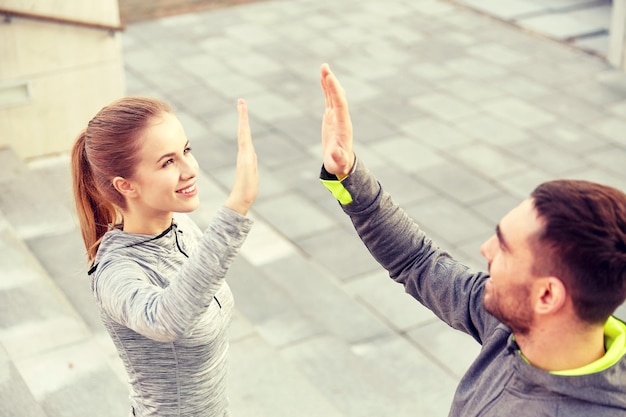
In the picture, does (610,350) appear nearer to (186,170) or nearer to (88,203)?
(186,170)

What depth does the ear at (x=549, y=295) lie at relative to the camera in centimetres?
197

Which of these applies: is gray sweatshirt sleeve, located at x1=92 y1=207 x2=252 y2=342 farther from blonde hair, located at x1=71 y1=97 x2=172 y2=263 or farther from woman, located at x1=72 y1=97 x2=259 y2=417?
blonde hair, located at x1=71 y1=97 x2=172 y2=263

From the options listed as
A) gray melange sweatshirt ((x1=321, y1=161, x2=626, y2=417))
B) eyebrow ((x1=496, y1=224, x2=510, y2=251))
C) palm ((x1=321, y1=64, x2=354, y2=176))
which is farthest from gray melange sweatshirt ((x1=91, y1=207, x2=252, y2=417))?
eyebrow ((x1=496, y1=224, x2=510, y2=251))

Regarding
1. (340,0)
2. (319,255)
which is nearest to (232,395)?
(319,255)

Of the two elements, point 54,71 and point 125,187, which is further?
point 54,71

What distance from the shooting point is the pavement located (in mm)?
4457

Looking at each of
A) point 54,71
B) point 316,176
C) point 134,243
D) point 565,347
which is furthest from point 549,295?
point 54,71

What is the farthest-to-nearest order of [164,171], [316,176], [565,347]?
[316,176] → [164,171] → [565,347]

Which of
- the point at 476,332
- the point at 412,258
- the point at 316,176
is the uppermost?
the point at 412,258

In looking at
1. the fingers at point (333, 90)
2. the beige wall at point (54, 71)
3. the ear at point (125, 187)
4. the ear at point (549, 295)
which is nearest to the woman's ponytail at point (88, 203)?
the ear at point (125, 187)

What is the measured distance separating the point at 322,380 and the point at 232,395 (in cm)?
60

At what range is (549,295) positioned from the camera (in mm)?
2014

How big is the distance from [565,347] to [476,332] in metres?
0.52

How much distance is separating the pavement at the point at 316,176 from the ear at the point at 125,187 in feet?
1.77
